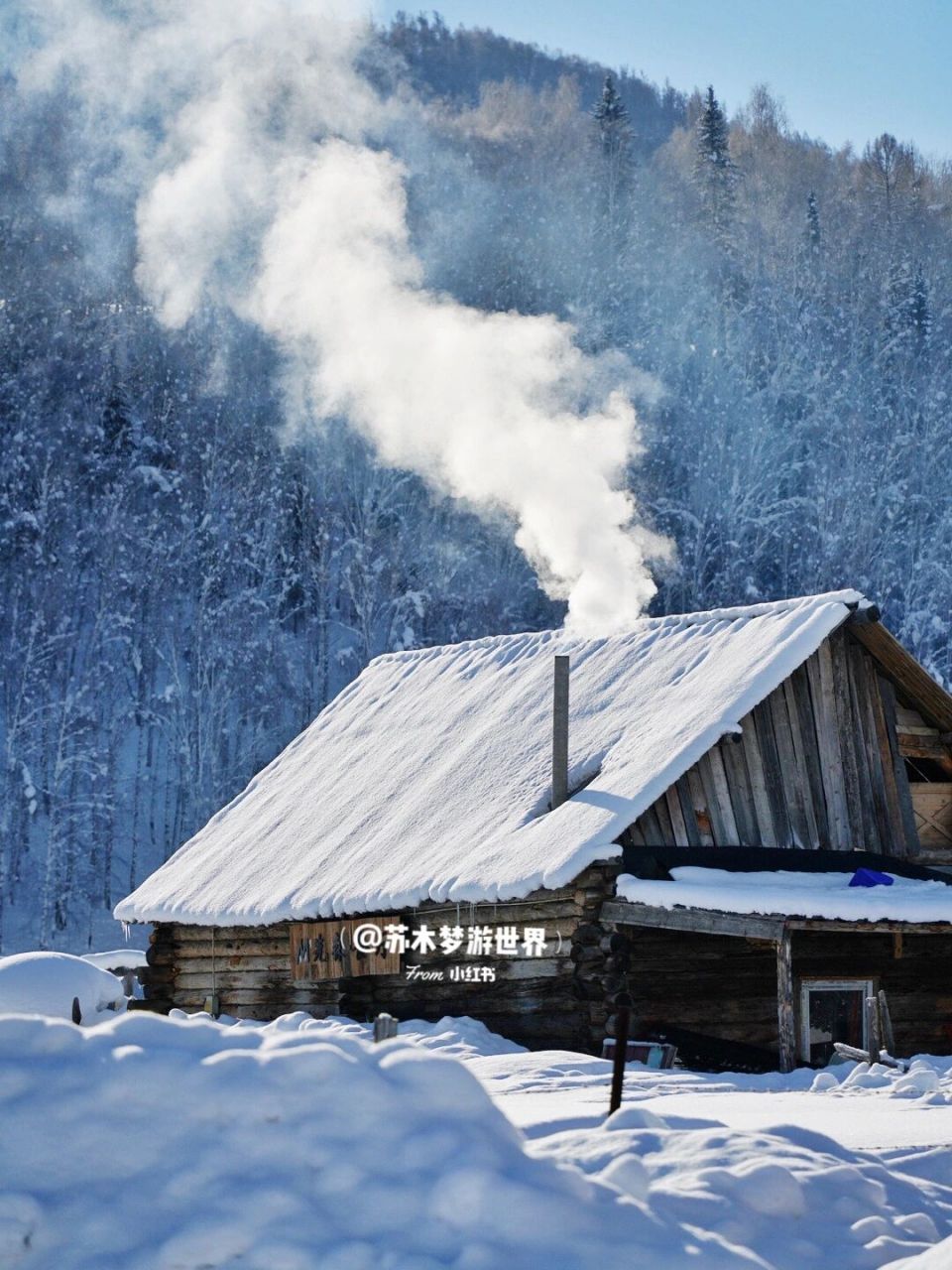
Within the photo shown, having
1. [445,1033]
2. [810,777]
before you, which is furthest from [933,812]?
[445,1033]

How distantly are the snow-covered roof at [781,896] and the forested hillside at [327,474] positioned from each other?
25.7 meters

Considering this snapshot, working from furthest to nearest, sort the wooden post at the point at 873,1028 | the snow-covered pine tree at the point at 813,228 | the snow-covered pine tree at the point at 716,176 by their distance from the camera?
the snow-covered pine tree at the point at 813,228 < the snow-covered pine tree at the point at 716,176 < the wooden post at the point at 873,1028

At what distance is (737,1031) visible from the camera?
17.9m

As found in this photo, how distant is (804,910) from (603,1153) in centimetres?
930

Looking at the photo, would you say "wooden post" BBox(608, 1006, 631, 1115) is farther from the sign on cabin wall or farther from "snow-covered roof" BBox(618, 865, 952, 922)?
the sign on cabin wall

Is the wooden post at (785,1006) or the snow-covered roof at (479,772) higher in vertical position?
the snow-covered roof at (479,772)

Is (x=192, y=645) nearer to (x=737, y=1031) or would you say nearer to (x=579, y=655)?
(x=579, y=655)

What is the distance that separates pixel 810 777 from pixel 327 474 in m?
40.5

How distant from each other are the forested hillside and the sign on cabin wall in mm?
21389

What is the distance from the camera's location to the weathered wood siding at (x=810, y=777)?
18.1 meters

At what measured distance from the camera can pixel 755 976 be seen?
713 inches

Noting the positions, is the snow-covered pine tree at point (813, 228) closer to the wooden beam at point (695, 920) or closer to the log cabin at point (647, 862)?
the log cabin at point (647, 862)

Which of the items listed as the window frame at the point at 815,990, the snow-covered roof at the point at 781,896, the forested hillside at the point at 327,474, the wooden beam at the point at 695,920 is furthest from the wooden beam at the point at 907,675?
the forested hillside at the point at 327,474

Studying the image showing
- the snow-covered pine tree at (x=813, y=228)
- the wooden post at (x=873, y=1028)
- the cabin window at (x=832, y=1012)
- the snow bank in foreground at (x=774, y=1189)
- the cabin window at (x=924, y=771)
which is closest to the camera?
the snow bank in foreground at (x=774, y=1189)
